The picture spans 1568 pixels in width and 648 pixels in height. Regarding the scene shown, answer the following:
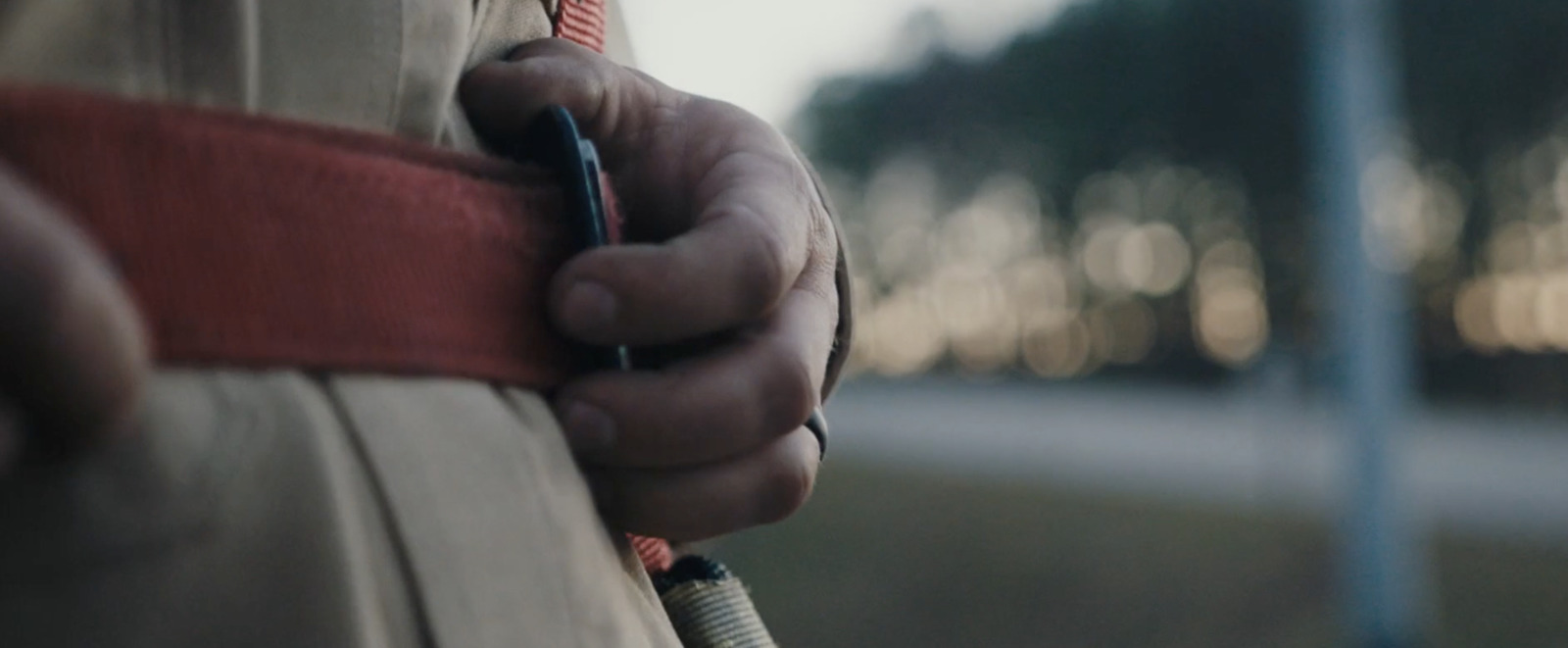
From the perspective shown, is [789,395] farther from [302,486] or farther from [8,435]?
[8,435]

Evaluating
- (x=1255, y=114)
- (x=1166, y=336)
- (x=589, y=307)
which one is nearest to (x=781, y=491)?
(x=589, y=307)

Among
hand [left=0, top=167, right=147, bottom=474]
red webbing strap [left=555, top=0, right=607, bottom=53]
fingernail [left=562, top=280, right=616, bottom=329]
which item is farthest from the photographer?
red webbing strap [left=555, top=0, right=607, bottom=53]

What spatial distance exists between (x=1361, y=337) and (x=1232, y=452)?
821cm

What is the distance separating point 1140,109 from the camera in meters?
20.0

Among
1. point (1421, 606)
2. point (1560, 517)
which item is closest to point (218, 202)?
point (1421, 606)

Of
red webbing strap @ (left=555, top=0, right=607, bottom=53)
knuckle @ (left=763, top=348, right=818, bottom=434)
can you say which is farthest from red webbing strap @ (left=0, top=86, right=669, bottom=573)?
red webbing strap @ (left=555, top=0, right=607, bottom=53)

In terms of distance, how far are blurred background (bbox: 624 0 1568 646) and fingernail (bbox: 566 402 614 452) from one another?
19.3 inches

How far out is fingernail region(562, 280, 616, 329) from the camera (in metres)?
0.74

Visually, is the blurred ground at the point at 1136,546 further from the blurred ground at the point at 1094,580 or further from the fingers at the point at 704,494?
the fingers at the point at 704,494

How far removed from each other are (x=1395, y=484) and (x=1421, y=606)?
111 centimetres

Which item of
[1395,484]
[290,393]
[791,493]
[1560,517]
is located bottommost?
[1560,517]

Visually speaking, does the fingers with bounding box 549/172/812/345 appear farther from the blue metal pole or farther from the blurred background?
the blue metal pole

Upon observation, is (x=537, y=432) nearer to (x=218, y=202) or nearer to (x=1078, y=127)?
(x=218, y=202)

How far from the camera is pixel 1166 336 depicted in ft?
75.0
